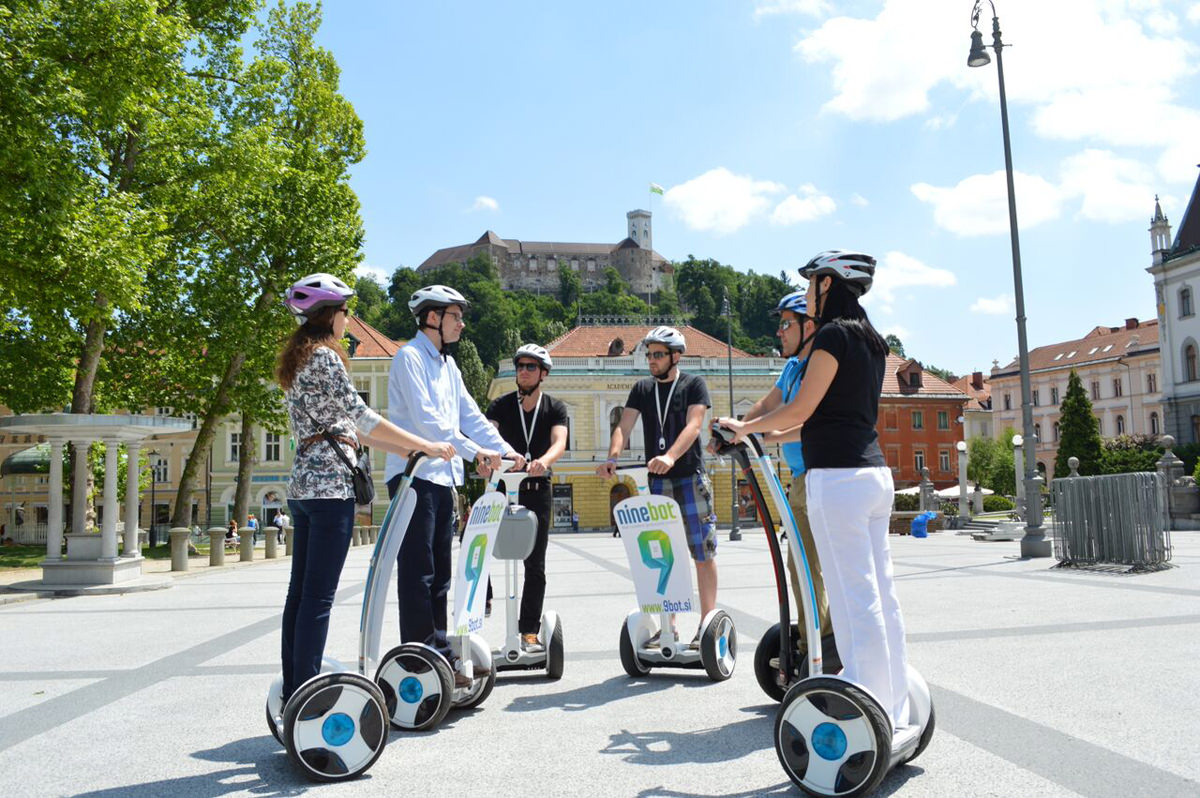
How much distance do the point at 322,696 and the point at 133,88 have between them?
1699 centimetres

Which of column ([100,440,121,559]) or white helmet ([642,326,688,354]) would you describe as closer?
white helmet ([642,326,688,354])

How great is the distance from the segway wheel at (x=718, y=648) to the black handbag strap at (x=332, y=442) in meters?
2.50

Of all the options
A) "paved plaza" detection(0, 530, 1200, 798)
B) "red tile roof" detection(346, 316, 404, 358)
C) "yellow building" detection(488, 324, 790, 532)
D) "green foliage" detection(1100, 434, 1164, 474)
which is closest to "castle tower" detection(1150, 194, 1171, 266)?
"green foliage" detection(1100, 434, 1164, 474)

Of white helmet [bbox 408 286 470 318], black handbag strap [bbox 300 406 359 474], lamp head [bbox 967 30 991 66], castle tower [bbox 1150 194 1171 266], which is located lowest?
black handbag strap [bbox 300 406 359 474]

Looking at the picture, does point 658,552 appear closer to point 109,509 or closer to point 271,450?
point 109,509

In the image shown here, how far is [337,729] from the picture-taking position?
3781 millimetres

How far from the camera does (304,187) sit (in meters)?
26.3

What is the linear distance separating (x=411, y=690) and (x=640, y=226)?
6644 inches

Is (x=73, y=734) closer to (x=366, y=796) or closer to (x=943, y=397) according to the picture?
(x=366, y=796)

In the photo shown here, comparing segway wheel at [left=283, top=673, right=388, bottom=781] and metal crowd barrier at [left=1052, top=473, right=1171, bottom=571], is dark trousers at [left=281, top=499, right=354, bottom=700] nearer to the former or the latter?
segway wheel at [left=283, top=673, right=388, bottom=781]

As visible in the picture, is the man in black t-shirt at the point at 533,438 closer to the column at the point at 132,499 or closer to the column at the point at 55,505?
the column at the point at 132,499

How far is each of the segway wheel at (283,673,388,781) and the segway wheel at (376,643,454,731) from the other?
2.32ft

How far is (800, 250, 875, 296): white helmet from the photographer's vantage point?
3.79 metres

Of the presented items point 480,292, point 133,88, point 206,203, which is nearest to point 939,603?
point 133,88
